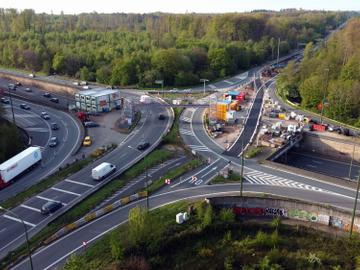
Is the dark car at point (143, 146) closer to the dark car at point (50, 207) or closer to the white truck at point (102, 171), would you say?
the white truck at point (102, 171)

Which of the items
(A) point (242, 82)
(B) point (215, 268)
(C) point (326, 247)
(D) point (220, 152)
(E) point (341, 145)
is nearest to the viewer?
(B) point (215, 268)

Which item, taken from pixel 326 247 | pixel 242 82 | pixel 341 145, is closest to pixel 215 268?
pixel 326 247

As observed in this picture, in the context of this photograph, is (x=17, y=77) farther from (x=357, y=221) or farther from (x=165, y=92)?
(x=357, y=221)

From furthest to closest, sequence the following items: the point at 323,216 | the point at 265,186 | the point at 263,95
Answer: the point at 263,95, the point at 265,186, the point at 323,216

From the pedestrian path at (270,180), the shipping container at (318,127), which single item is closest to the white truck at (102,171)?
the pedestrian path at (270,180)

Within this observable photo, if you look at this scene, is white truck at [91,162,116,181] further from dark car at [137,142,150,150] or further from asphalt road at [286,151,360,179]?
asphalt road at [286,151,360,179]
